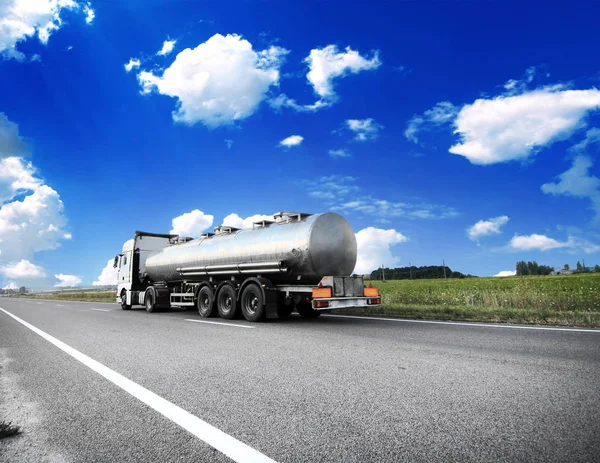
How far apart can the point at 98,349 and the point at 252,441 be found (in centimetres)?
523

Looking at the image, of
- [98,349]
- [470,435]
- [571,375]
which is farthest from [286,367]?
[98,349]

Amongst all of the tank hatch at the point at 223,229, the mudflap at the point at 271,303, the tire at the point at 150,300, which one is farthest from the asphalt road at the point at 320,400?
the tire at the point at 150,300

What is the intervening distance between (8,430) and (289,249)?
8383 mm

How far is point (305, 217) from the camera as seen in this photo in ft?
38.3

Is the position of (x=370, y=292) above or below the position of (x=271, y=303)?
above

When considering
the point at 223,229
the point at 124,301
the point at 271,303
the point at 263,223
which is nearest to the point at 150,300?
the point at 124,301

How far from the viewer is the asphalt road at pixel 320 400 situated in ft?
8.65

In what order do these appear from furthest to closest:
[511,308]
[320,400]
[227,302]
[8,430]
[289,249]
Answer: [227,302]
[511,308]
[289,249]
[320,400]
[8,430]

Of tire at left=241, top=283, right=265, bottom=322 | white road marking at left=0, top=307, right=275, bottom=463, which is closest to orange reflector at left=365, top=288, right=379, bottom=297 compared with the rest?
tire at left=241, top=283, right=265, bottom=322

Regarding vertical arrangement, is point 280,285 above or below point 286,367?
above

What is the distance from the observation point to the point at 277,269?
11.5 m

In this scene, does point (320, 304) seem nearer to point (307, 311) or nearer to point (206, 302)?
point (307, 311)

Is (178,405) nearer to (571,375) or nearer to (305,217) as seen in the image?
(571,375)

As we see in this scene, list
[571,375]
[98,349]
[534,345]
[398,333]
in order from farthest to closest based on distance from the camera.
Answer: [398,333], [98,349], [534,345], [571,375]
